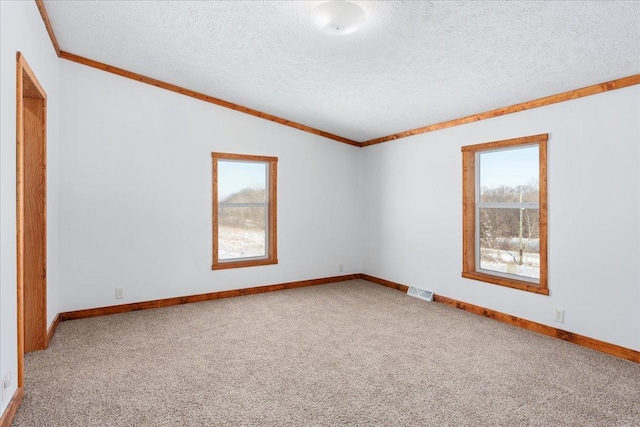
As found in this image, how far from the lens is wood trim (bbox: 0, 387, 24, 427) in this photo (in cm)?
203

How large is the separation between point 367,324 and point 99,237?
10.2 feet

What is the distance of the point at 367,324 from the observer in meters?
3.92

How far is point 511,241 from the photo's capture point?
4.12 meters

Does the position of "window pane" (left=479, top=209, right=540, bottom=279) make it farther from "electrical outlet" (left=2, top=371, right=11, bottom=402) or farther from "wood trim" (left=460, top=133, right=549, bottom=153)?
"electrical outlet" (left=2, top=371, right=11, bottom=402)

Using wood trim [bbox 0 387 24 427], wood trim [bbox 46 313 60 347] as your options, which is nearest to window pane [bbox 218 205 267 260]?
wood trim [bbox 46 313 60 347]

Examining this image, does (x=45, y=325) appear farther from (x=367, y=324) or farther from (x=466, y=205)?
(x=466, y=205)

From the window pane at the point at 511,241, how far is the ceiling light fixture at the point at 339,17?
8.78 ft

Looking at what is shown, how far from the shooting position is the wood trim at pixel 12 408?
6.67 ft

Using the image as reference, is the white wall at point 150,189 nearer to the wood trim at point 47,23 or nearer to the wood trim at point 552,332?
the wood trim at point 47,23

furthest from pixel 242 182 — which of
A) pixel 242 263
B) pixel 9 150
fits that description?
pixel 9 150

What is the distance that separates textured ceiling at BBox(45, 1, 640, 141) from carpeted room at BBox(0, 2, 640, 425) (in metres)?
0.02

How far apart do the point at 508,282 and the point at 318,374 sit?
93.5 inches

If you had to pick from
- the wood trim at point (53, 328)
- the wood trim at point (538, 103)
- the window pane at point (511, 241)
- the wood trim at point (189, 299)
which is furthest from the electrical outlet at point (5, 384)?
the wood trim at point (538, 103)

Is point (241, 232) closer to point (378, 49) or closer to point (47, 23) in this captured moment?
point (47, 23)
